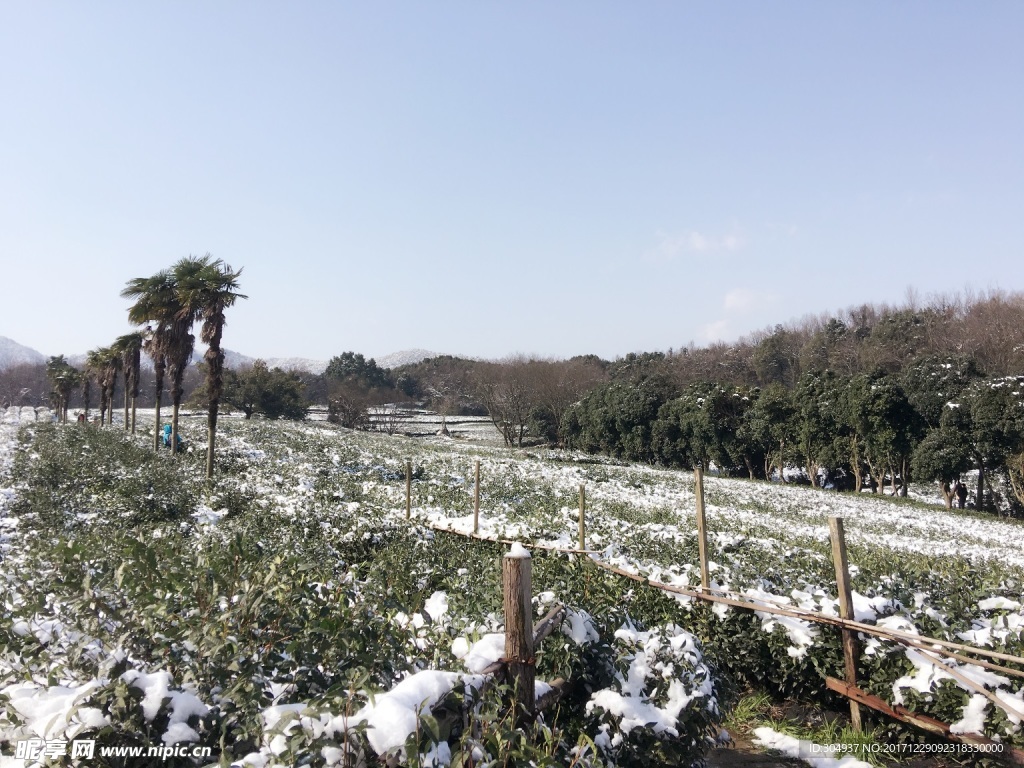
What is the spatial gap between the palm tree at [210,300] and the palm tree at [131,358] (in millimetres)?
8902

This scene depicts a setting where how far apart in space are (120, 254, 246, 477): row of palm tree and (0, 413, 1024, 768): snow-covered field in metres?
4.31

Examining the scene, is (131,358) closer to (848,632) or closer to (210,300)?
(210,300)

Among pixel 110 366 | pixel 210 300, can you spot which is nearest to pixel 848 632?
pixel 210 300

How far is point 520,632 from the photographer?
10.1 ft

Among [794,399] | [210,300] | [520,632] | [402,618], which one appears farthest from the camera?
[794,399]

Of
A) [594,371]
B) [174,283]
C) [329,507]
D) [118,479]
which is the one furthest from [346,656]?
[594,371]

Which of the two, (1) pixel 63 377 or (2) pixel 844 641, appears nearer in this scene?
(2) pixel 844 641

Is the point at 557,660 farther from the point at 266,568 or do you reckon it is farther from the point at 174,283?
the point at 174,283

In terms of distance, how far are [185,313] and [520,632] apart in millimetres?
16676

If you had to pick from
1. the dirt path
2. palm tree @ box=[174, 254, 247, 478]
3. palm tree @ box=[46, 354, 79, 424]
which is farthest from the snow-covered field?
palm tree @ box=[46, 354, 79, 424]

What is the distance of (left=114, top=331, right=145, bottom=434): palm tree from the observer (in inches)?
975

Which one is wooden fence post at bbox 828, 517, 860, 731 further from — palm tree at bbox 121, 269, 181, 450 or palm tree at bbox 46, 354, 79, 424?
palm tree at bbox 46, 354, 79, 424

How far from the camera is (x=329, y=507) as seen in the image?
11.7 metres

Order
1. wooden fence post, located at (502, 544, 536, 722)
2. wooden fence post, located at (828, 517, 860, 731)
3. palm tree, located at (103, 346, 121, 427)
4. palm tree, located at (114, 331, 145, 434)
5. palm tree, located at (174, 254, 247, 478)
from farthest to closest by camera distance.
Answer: palm tree, located at (103, 346, 121, 427) → palm tree, located at (114, 331, 145, 434) → palm tree, located at (174, 254, 247, 478) → wooden fence post, located at (828, 517, 860, 731) → wooden fence post, located at (502, 544, 536, 722)
